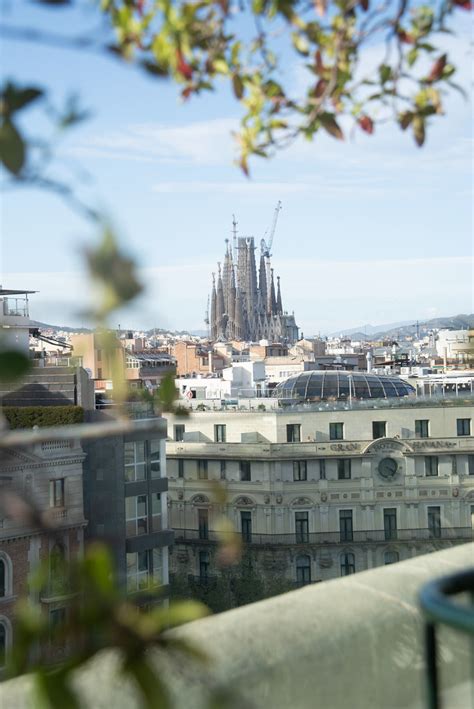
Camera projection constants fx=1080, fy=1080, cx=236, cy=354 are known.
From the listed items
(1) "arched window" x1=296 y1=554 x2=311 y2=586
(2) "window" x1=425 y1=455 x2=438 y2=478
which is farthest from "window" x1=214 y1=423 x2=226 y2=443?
(2) "window" x1=425 y1=455 x2=438 y2=478

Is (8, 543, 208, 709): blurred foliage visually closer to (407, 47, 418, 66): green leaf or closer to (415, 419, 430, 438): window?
(407, 47, 418, 66): green leaf

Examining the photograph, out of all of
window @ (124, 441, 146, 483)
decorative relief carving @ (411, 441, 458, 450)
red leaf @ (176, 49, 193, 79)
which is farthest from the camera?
decorative relief carving @ (411, 441, 458, 450)

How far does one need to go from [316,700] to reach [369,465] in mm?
25537

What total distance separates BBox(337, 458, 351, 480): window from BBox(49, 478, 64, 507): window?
401 inches

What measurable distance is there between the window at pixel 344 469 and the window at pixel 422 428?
195cm

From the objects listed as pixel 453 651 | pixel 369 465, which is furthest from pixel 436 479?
pixel 453 651

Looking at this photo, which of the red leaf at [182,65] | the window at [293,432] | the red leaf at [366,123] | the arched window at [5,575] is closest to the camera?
the red leaf at [182,65]

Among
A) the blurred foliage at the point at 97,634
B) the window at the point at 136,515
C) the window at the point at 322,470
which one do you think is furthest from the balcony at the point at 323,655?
the window at the point at 322,470

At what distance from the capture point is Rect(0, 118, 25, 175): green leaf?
942 millimetres

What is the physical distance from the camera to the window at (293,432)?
27.6 meters

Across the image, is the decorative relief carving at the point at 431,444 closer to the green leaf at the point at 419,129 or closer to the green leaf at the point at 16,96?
the green leaf at the point at 419,129

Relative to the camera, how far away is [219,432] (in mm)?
28203

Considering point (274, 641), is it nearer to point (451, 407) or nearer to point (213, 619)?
point (213, 619)

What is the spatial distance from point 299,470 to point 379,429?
2.32 metres
